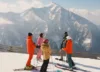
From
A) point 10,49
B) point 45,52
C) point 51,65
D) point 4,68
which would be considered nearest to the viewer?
point 45,52

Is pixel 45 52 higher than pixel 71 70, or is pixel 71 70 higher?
pixel 45 52

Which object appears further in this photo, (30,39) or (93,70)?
(93,70)

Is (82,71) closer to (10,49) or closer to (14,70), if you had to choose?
(14,70)

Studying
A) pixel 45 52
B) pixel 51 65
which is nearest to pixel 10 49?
pixel 51 65

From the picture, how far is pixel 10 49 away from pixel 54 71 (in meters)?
14.0

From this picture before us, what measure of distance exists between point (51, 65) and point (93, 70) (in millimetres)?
3063

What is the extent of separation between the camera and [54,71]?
16.1m

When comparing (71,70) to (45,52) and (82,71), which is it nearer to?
(82,71)

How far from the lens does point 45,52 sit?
14.3 meters

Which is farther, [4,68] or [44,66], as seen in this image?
[4,68]

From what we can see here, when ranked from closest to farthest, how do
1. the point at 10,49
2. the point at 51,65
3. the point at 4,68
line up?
the point at 4,68 < the point at 51,65 < the point at 10,49

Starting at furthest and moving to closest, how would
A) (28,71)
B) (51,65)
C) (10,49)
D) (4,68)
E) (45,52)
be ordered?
1. (10,49)
2. (51,65)
3. (4,68)
4. (28,71)
5. (45,52)

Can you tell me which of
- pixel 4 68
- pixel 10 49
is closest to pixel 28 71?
pixel 4 68

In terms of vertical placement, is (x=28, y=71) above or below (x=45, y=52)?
below
